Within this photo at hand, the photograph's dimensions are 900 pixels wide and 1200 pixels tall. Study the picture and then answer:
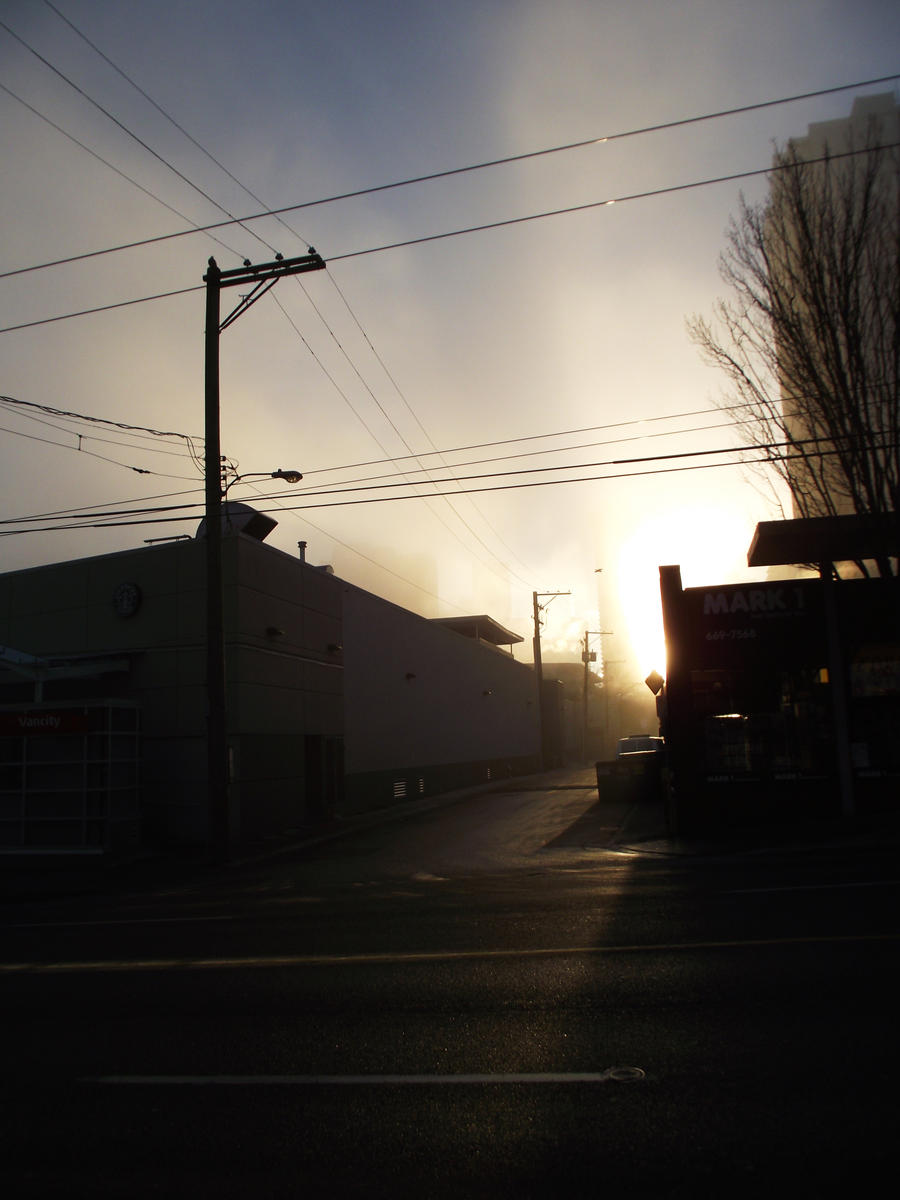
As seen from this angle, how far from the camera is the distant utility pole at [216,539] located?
18.1m

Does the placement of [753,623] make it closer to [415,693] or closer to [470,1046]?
[470,1046]

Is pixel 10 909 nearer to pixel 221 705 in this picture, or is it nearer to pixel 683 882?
pixel 221 705

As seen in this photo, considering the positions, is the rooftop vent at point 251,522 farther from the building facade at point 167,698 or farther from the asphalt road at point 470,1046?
the asphalt road at point 470,1046

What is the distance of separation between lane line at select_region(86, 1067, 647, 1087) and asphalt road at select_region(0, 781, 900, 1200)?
2cm

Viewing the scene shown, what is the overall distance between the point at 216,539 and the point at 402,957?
1196 cm

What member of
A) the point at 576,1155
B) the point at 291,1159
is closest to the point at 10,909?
the point at 291,1159

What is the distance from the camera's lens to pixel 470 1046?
5723 millimetres

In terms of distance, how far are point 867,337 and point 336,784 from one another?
17845mm

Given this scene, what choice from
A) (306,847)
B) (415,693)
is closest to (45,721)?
(306,847)

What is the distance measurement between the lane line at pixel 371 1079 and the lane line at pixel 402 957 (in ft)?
9.07

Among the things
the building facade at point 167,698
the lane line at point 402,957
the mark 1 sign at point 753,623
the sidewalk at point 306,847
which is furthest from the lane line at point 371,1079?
the building facade at point 167,698

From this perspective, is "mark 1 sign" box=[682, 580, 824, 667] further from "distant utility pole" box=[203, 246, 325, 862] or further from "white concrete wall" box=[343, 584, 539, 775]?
"white concrete wall" box=[343, 584, 539, 775]

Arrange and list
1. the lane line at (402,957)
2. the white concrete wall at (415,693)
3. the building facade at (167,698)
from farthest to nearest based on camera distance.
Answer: the white concrete wall at (415,693) < the building facade at (167,698) < the lane line at (402,957)

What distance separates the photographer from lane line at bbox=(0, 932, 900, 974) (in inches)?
307
